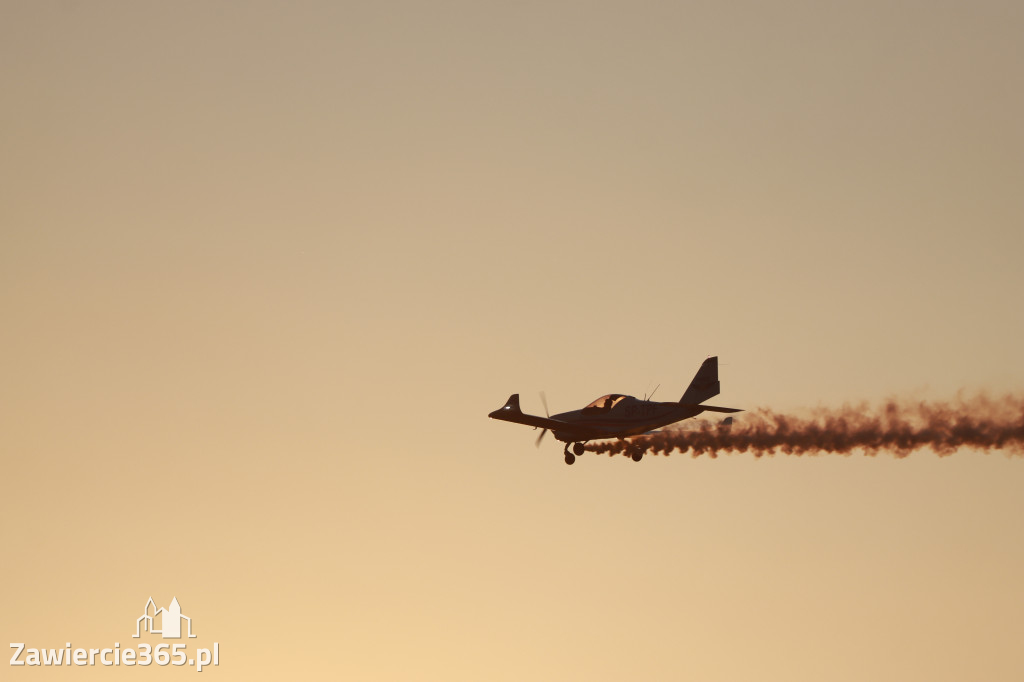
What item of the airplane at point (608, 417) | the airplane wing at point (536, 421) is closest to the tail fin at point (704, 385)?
the airplane at point (608, 417)

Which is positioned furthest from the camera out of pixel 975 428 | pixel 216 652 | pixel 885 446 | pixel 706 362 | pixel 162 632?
pixel 216 652

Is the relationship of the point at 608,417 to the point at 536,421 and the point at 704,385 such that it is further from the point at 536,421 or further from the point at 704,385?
the point at 704,385

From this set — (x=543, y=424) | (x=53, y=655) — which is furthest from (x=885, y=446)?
(x=53, y=655)

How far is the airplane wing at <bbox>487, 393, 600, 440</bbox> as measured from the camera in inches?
2611

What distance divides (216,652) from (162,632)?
11790 mm

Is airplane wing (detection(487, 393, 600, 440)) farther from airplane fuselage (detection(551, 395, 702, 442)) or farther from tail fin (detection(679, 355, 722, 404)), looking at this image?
tail fin (detection(679, 355, 722, 404))

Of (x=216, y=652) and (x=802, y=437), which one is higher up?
(x=802, y=437)

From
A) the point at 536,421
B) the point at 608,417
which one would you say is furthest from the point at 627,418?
the point at 536,421

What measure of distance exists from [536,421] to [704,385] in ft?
28.6

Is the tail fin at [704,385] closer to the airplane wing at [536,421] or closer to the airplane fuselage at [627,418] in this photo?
the airplane fuselage at [627,418]

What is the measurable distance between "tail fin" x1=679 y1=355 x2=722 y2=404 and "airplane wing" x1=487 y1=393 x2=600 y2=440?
17.8ft

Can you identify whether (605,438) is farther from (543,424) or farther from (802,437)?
(802,437)

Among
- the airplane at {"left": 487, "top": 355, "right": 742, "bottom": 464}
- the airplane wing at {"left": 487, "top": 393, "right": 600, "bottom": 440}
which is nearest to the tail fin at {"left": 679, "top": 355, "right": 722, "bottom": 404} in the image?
the airplane at {"left": 487, "top": 355, "right": 742, "bottom": 464}

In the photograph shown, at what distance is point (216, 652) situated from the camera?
132500 mm
